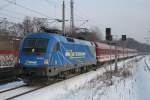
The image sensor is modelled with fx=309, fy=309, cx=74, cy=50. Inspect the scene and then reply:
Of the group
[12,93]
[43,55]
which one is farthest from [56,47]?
[12,93]

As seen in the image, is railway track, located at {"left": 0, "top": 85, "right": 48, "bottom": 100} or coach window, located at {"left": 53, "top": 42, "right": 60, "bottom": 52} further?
coach window, located at {"left": 53, "top": 42, "right": 60, "bottom": 52}

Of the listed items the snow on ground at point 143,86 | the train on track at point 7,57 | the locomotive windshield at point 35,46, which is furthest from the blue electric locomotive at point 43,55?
the snow on ground at point 143,86

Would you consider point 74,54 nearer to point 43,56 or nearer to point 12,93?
point 43,56

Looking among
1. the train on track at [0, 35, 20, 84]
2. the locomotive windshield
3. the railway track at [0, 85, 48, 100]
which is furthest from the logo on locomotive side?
the railway track at [0, 85, 48, 100]

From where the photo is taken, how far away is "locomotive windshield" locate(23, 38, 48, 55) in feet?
55.7

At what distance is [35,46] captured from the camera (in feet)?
56.4

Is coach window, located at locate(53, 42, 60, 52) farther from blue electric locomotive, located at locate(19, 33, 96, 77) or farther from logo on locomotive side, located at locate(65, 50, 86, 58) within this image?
logo on locomotive side, located at locate(65, 50, 86, 58)

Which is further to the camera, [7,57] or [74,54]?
[74,54]

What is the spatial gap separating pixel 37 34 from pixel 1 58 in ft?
11.2

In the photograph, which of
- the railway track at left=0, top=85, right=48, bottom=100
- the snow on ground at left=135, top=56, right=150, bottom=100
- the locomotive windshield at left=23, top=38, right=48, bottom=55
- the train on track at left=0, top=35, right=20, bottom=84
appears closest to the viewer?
the railway track at left=0, top=85, right=48, bottom=100

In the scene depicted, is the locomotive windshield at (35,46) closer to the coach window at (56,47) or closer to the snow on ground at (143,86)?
the coach window at (56,47)

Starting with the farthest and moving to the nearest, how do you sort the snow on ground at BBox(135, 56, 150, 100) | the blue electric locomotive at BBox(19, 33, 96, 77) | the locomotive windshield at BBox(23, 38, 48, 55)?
the locomotive windshield at BBox(23, 38, 48, 55)
the blue electric locomotive at BBox(19, 33, 96, 77)
the snow on ground at BBox(135, 56, 150, 100)

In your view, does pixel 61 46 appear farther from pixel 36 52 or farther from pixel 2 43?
pixel 2 43

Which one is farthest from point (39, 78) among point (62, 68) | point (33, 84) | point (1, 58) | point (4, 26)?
point (4, 26)
